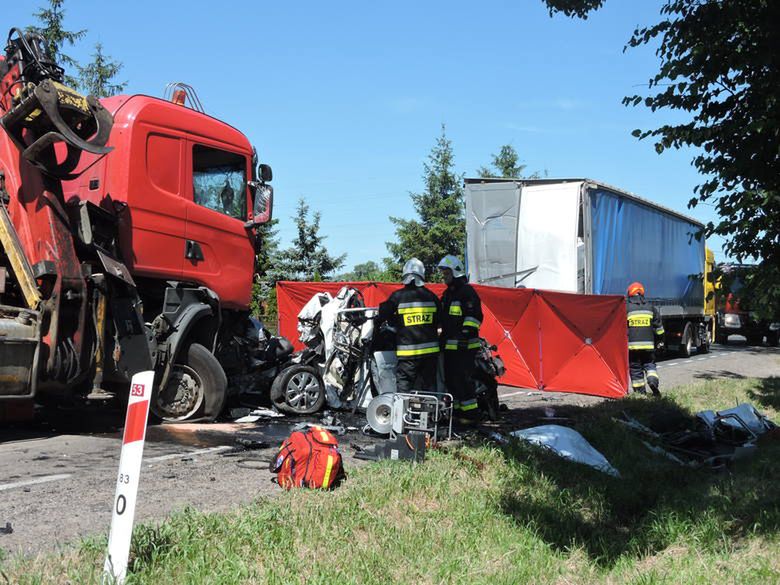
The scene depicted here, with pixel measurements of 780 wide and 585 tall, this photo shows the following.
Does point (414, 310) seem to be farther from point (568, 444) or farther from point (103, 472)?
point (103, 472)

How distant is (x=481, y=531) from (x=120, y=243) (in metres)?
4.29

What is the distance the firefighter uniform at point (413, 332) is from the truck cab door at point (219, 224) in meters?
1.76

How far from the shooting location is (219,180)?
743cm

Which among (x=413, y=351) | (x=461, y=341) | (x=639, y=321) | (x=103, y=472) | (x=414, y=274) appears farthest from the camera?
(x=639, y=321)

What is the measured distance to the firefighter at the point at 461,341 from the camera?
7.25m

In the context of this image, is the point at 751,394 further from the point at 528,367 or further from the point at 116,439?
the point at 116,439

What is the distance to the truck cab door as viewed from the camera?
7.10m

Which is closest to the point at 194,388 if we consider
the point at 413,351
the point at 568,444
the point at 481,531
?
the point at 413,351

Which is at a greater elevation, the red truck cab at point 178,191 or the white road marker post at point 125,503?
the red truck cab at point 178,191

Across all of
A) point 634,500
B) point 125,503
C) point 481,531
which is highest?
point 125,503

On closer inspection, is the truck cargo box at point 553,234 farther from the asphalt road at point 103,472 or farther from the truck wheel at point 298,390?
the asphalt road at point 103,472

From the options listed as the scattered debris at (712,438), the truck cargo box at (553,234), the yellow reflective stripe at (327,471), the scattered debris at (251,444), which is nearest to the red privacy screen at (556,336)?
the truck cargo box at (553,234)

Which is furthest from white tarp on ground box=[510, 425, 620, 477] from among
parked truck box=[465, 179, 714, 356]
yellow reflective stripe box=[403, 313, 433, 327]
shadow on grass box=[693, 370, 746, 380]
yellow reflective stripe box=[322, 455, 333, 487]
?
shadow on grass box=[693, 370, 746, 380]

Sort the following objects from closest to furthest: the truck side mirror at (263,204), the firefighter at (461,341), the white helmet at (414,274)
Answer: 1. the white helmet at (414,274)
2. the firefighter at (461,341)
3. the truck side mirror at (263,204)
